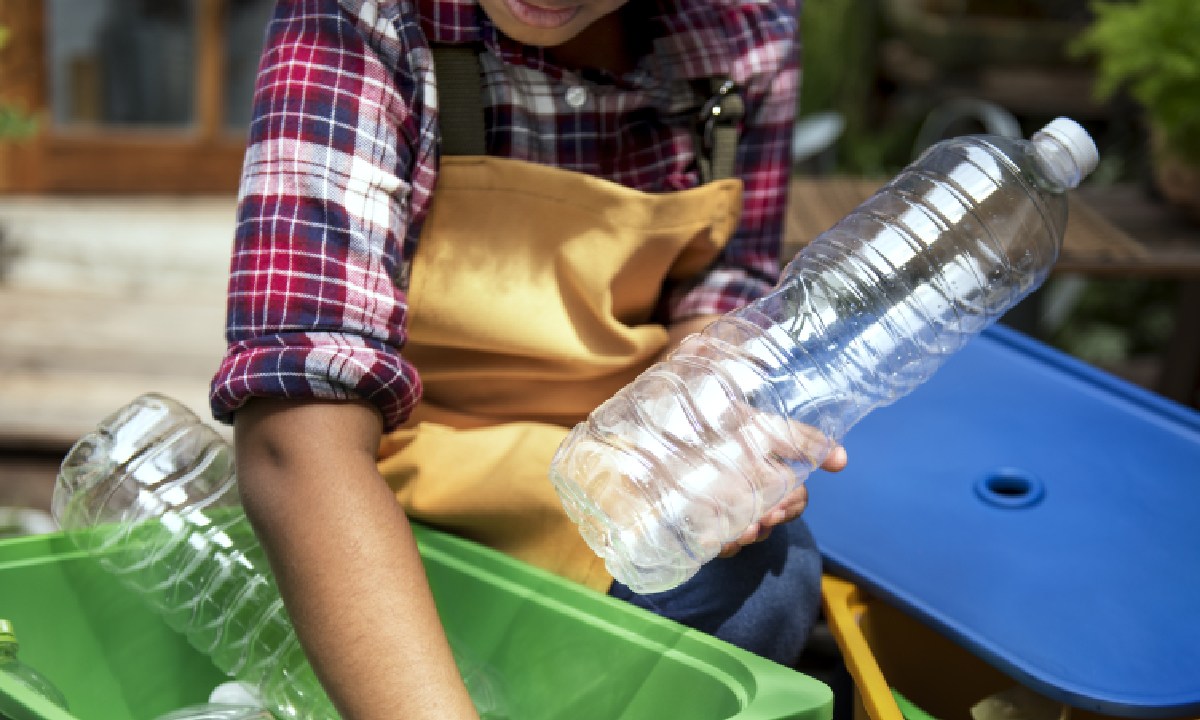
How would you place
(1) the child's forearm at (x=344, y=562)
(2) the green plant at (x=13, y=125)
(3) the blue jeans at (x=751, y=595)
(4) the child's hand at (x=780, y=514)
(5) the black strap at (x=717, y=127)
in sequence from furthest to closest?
(2) the green plant at (x=13, y=125), (5) the black strap at (x=717, y=127), (3) the blue jeans at (x=751, y=595), (4) the child's hand at (x=780, y=514), (1) the child's forearm at (x=344, y=562)

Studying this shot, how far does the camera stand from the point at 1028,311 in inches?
91.4

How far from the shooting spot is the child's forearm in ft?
3.48

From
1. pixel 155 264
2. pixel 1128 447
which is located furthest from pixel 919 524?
pixel 155 264

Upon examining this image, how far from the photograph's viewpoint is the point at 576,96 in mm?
1327

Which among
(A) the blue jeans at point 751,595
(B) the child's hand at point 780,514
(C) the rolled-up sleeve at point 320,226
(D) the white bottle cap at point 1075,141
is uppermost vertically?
(D) the white bottle cap at point 1075,141

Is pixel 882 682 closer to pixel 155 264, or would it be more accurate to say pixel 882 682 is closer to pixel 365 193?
pixel 365 193

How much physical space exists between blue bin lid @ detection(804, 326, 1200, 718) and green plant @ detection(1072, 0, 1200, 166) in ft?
3.41

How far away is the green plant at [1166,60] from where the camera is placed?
2.48m

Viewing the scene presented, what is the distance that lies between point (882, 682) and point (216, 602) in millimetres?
665

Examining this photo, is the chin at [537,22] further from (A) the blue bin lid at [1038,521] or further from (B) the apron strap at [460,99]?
(A) the blue bin lid at [1038,521]

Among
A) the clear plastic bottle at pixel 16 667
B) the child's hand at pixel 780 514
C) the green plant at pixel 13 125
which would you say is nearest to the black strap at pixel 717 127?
the child's hand at pixel 780 514

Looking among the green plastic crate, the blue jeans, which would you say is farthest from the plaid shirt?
the blue jeans

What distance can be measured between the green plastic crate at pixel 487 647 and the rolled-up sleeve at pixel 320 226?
0.22 meters

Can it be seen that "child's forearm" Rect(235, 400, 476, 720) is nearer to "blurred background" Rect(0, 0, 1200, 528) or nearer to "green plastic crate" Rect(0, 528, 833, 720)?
"green plastic crate" Rect(0, 528, 833, 720)
